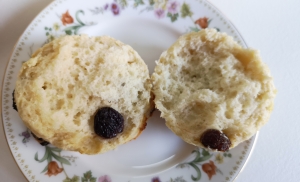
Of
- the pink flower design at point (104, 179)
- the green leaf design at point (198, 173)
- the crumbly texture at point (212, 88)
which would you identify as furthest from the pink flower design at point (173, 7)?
the pink flower design at point (104, 179)

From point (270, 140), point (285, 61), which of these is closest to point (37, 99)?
point (270, 140)

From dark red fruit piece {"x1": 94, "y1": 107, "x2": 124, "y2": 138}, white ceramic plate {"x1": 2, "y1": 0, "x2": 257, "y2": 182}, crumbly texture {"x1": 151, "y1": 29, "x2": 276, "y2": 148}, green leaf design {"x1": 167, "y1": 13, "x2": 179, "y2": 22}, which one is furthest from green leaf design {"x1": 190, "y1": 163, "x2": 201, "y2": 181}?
green leaf design {"x1": 167, "y1": 13, "x2": 179, "y2": 22}

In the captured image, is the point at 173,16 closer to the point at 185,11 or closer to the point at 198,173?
the point at 185,11

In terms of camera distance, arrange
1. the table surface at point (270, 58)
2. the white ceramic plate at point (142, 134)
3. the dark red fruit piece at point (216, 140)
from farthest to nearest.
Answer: the table surface at point (270, 58) < the white ceramic plate at point (142, 134) < the dark red fruit piece at point (216, 140)

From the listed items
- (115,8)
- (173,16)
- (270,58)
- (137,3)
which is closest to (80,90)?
(115,8)

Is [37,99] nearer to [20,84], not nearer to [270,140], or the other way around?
[20,84]

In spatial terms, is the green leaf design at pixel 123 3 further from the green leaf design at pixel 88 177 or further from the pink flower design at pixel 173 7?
the green leaf design at pixel 88 177

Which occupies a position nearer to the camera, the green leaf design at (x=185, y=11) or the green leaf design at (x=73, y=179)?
the green leaf design at (x=73, y=179)
